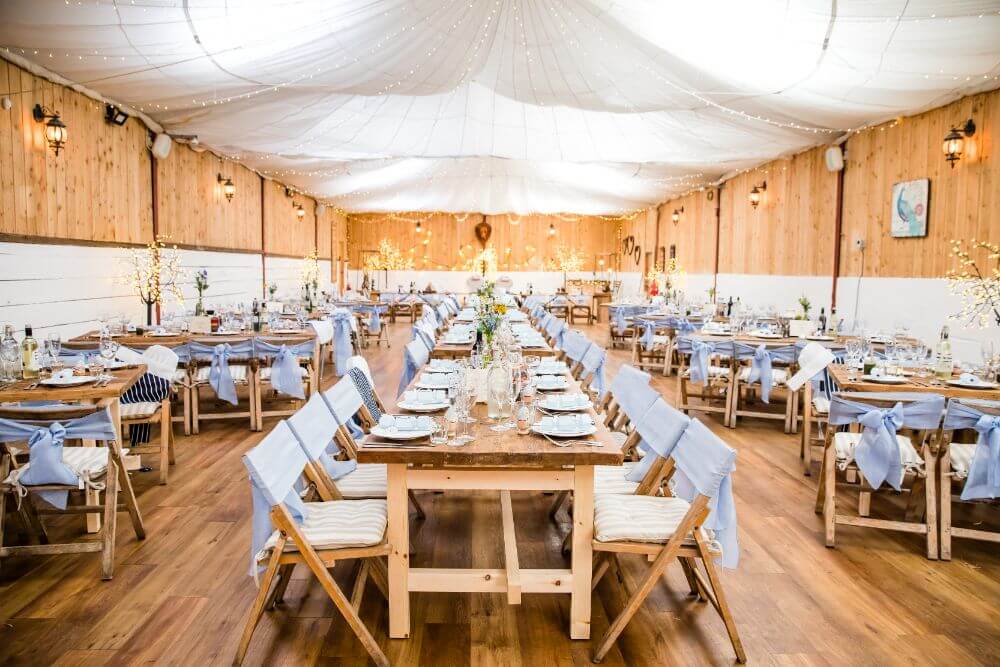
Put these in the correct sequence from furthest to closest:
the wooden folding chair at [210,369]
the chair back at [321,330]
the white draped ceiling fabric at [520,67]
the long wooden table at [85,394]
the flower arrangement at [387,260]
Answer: the flower arrangement at [387,260], the chair back at [321,330], the wooden folding chair at [210,369], the white draped ceiling fabric at [520,67], the long wooden table at [85,394]

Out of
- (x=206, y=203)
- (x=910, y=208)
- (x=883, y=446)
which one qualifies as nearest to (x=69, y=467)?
(x=883, y=446)

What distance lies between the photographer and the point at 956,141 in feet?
21.3

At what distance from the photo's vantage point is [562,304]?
16.2 meters

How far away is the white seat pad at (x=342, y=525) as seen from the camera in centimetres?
247

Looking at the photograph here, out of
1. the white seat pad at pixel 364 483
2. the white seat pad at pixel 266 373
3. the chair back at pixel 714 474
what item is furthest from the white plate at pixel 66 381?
the chair back at pixel 714 474

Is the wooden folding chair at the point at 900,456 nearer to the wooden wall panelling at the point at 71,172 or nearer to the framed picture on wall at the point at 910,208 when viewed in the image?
the framed picture on wall at the point at 910,208

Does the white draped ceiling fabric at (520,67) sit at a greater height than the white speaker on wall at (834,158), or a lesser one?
greater

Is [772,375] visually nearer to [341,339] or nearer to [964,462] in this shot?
[964,462]

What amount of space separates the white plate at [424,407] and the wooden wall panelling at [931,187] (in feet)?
18.8

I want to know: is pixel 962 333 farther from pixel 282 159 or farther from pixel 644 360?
pixel 282 159

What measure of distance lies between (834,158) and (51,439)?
29.8ft

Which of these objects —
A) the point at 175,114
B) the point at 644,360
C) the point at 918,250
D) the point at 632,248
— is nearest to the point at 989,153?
the point at 918,250

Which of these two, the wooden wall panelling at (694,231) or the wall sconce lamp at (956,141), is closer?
the wall sconce lamp at (956,141)

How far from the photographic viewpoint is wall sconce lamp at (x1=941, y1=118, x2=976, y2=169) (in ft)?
21.3
